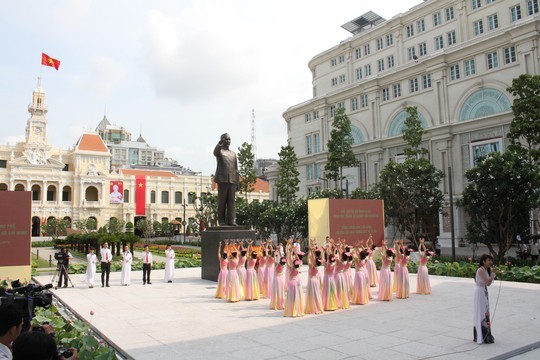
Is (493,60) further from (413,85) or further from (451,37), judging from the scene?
(413,85)

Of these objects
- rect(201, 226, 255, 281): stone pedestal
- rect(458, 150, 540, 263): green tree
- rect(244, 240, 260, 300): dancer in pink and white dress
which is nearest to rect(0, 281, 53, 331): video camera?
rect(244, 240, 260, 300): dancer in pink and white dress

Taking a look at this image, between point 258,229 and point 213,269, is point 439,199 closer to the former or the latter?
point 258,229

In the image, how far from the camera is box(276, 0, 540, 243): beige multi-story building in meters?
30.0

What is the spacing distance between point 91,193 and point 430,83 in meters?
53.2

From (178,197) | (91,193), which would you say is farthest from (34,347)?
(178,197)

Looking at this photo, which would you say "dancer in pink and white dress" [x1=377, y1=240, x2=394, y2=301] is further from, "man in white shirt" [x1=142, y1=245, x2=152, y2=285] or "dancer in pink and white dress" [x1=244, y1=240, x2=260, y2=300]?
"man in white shirt" [x1=142, y1=245, x2=152, y2=285]

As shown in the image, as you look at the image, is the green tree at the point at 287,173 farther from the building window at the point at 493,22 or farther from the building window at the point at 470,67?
the building window at the point at 493,22

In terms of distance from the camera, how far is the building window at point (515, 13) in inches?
1229

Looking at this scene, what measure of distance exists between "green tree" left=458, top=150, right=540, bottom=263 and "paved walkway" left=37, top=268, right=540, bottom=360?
6349mm

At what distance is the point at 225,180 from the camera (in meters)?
15.9

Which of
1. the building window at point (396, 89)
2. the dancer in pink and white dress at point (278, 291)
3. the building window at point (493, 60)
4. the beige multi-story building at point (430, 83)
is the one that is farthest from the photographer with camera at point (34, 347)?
the building window at point (396, 89)

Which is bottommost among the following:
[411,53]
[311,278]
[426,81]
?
[311,278]

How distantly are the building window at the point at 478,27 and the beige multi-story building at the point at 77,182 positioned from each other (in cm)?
3917

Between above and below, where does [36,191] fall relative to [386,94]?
below
